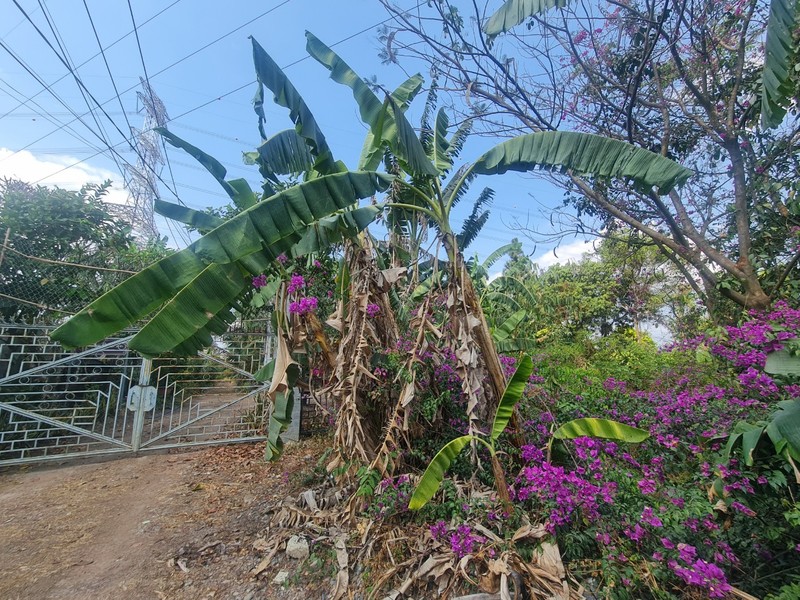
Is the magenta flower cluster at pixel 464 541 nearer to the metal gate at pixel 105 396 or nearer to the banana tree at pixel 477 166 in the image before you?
the banana tree at pixel 477 166

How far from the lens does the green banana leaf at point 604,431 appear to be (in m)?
2.71

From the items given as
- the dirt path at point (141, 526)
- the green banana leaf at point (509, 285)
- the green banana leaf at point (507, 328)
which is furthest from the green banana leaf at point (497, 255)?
the dirt path at point (141, 526)

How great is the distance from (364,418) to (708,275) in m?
4.95

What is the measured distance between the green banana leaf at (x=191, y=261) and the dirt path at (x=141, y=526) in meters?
2.15

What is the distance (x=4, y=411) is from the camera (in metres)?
5.29

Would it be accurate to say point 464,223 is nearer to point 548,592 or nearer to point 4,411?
point 548,592

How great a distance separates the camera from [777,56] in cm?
255

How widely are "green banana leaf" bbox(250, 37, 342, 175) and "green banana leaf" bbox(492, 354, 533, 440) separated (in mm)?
2469

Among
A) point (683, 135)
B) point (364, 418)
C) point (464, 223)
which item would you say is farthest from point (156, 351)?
point (683, 135)

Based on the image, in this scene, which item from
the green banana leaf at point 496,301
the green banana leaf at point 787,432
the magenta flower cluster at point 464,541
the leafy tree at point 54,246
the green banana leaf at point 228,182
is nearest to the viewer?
the green banana leaf at point 787,432

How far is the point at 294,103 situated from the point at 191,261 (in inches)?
62.3

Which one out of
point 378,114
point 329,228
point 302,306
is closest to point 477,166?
point 378,114

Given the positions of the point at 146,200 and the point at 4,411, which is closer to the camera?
the point at 4,411

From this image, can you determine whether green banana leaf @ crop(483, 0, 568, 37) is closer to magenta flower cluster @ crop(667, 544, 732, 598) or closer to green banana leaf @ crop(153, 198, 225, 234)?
green banana leaf @ crop(153, 198, 225, 234)
